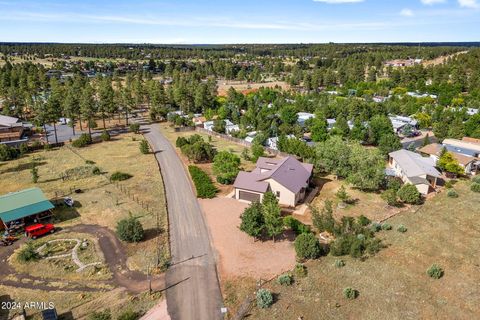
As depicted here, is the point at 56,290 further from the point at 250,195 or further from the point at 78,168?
the point at 78,168

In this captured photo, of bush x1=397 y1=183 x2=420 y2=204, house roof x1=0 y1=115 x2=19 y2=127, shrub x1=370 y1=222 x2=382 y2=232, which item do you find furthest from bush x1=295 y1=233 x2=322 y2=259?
house roof x1=0 y1=115 x2=19 y2=127

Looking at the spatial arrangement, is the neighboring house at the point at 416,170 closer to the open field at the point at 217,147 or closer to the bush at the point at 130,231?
the open field at the point at 217,147

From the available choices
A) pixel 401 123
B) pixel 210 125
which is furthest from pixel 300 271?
pixel 401 123

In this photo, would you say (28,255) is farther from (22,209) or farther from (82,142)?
(82,142)

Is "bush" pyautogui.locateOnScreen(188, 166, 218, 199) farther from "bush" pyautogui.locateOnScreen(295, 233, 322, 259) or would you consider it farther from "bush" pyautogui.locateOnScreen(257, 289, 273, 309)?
"bush" pyautogui.locateOnScreen(257, 289, 273, 309)

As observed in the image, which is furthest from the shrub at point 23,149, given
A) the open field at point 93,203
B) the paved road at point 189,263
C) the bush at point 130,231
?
the bush at point 130,231

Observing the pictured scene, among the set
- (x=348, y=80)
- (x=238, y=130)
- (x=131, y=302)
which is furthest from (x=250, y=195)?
(x=348, y=80)
